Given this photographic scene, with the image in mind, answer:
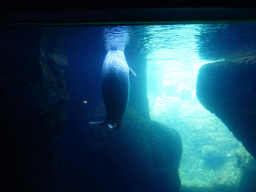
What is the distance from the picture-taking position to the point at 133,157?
8.57 metres

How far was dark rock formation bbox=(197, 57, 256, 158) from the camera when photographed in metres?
8.86

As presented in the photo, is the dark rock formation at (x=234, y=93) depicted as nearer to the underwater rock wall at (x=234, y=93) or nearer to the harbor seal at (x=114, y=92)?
the underwater rock wall at (x=234, y=93)

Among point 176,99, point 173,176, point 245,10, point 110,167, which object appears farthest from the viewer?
point 176,99

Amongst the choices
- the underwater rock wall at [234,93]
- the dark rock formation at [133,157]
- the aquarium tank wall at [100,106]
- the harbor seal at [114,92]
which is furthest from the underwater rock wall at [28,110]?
the underwater rock wall at [234,93]

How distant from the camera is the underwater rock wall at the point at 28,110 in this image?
5234mm

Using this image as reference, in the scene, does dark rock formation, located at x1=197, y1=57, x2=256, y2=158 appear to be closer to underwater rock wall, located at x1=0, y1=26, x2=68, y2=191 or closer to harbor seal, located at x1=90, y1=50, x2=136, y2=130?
harbor seal, located at x1=90, y1=50, x2=136, y2=130

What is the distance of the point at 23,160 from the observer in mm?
5457

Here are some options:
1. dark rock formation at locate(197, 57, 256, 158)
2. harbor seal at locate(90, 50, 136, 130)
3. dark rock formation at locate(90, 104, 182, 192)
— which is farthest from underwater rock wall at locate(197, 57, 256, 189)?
harbor seal at locate(90, 50, 136, 130)

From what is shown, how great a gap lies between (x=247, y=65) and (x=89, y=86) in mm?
10003

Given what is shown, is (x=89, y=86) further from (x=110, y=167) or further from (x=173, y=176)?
(x=173, y=176)

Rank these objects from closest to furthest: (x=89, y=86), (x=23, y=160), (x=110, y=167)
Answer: (x=23, y=160) < (x=110, y=167) < (x=89, y=86)

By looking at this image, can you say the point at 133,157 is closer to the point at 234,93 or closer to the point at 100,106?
the point at 100,106

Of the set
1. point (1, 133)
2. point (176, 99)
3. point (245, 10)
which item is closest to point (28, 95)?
point (1, 133)

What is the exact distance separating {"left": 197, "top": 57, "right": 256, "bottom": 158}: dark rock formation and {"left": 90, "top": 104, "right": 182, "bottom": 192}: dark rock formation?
4.70 meters
